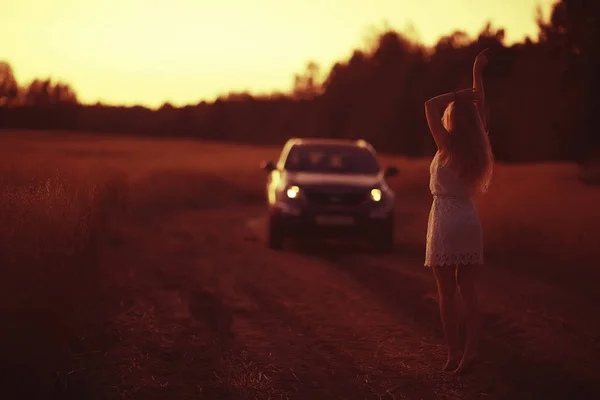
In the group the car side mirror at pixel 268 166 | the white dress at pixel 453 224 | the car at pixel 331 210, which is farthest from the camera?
the car side mirror at pixel 268 166

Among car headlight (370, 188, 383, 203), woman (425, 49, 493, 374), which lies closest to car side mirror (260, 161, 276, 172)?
car headlight (370, 188, 383, 203)

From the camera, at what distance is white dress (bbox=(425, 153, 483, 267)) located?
5770mm

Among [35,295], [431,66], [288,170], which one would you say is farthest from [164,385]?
[431,66]

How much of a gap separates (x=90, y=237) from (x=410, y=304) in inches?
133

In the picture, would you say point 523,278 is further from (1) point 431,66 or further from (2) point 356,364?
(1) point 431,66

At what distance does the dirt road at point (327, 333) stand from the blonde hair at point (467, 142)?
1.45 m

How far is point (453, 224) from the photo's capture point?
5789 mm

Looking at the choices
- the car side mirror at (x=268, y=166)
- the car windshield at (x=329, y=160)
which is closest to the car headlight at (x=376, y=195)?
the car windshield at (x=329, y=160)

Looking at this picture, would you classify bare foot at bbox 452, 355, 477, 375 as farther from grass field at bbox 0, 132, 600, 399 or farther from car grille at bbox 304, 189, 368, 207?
car grille at bbox 304, 189, 368, 207

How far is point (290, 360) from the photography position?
6.27 meters

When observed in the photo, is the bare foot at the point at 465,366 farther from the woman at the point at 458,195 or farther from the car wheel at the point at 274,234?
the car wheel at the point at 274,234

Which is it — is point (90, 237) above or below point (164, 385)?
above

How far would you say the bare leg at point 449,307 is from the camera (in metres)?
5.91

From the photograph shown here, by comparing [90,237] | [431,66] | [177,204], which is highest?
[431,66]
